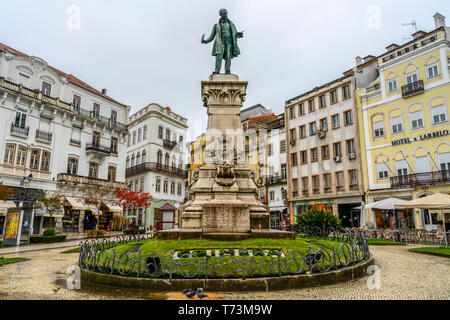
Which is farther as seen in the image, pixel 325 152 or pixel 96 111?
pixel 96 111

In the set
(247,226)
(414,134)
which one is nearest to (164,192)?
(414,134)

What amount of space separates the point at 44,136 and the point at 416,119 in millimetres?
36152

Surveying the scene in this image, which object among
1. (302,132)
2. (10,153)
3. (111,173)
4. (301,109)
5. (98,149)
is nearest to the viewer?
(10,153)

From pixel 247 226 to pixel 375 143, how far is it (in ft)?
86.5

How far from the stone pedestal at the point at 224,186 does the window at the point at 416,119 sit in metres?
23.2

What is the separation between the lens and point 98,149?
33.2 m

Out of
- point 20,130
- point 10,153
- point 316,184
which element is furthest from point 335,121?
point 10,153

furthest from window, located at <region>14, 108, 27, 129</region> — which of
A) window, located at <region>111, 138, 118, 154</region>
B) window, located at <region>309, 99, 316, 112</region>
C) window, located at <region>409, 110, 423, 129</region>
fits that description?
Answer: window, located at <region>409, 110, 423, 129</region>

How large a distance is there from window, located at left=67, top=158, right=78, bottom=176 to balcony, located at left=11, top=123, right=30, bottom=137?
5.09 meters

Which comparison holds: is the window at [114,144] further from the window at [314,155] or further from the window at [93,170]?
the window at [314,155]

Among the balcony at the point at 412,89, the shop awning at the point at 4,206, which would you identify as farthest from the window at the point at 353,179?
the shop awning at the point at 4,206

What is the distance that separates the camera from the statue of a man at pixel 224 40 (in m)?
12.6

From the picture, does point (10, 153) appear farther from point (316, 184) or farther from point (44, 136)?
point (316, 184)
